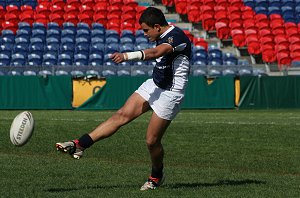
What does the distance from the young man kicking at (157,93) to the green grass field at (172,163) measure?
25.2 inches

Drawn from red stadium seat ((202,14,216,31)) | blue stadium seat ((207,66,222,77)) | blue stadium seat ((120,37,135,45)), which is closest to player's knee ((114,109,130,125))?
blue stadium seat ((207,66,222,77))

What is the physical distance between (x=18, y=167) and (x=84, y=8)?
2598 cm

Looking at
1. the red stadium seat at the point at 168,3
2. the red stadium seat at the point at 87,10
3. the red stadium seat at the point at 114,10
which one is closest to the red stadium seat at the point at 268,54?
the red stadium seat at the point at 168,3

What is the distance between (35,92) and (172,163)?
55.7 feet

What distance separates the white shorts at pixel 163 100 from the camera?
381 inches

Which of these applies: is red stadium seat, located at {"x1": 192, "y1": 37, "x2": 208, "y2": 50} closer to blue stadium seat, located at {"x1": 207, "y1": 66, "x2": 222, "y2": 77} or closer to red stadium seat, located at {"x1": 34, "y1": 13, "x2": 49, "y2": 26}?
blue stadium seat, located at {"x1": 207, "y1": 66, "x2": 222, "y2": 77}

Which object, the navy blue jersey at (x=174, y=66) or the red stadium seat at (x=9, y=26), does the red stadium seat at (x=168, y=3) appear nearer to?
the red stadium seat at (x=9, y=26)

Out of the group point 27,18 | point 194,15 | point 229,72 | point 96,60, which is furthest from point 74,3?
point 229,72

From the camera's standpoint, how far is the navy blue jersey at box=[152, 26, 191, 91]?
31.4 feet

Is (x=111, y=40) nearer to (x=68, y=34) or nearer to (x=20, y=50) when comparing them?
(x=68, y=34)

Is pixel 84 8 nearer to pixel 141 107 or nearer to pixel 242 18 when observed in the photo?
pixel 242 18

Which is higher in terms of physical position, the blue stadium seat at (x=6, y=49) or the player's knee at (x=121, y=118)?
the blue stadium seat at (x=6, y=49)

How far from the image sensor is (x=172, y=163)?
13.2 metres

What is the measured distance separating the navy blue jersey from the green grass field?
133 centimetres
